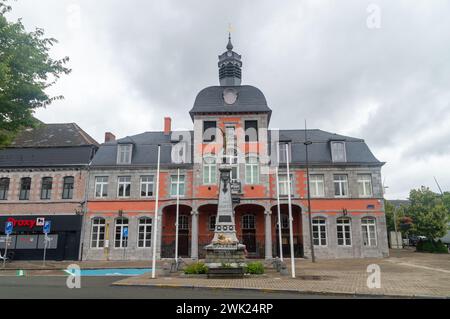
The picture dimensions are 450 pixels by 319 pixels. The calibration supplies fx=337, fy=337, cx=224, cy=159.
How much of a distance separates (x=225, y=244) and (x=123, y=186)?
1604 centimetres

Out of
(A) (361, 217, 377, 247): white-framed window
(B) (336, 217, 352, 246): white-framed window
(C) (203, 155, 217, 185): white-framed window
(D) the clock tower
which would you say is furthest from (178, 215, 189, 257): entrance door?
(A) (361, 217, 377, 247): white-framed window

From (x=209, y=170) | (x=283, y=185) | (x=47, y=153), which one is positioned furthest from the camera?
(x=47, y=153)

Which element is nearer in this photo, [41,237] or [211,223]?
[41,237]

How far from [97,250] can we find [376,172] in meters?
24.3

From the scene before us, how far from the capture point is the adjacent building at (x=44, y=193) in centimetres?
2734

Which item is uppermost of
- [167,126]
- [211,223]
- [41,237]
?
[167,126]

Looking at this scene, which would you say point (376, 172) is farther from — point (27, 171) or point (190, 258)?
point (27, 171)

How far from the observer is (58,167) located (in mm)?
28922

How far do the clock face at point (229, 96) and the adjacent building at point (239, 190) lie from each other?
9 cm

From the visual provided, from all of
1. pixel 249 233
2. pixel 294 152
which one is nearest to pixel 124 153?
pixel 249 233

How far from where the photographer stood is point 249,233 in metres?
29.4

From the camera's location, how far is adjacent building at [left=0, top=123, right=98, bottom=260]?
89.7 feet

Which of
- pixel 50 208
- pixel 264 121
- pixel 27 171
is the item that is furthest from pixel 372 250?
pixel 27 171

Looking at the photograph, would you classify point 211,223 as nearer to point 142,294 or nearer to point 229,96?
point 229,96
